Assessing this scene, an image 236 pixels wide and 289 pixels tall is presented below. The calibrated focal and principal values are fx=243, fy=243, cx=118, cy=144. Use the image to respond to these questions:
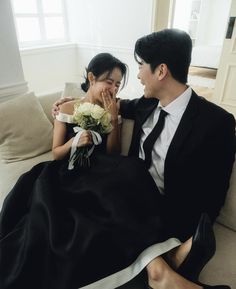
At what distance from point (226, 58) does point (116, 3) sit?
1.86 metres

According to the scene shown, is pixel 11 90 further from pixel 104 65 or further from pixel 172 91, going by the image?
pixel 172 91

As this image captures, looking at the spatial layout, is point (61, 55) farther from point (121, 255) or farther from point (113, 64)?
point (121, 255)

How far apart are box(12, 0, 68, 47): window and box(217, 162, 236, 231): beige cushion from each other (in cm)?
394

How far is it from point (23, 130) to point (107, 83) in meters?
0.69

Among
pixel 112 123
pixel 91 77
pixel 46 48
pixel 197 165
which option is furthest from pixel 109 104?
pixel 46 48

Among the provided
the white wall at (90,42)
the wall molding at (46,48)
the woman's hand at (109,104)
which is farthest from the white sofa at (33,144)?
the wall molding at (46,48)

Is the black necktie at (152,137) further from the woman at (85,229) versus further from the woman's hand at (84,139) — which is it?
the woman's hand at (84,139)

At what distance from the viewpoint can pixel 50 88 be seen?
440cm

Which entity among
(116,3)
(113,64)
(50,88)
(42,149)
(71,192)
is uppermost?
(116,3)

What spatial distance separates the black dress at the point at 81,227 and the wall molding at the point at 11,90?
3.66ft

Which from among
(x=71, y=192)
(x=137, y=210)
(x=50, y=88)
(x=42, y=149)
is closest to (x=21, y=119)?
(x=42, y=149)

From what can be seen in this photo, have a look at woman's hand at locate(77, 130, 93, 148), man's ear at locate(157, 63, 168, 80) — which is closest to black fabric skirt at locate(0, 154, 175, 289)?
woman's hand at locate(77, 130, 93, 148)

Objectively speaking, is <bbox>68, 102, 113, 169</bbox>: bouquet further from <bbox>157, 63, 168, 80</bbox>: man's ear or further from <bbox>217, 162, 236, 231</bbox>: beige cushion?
<bbox>217, 162, 236, 231</bbox>: beige cushion

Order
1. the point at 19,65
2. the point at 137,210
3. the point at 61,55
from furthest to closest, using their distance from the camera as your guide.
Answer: the point at 61,55, the point at 19,65, the point at 137,210
